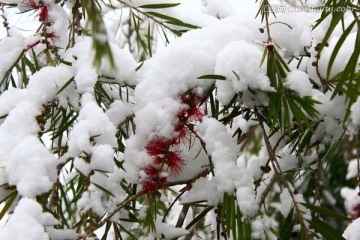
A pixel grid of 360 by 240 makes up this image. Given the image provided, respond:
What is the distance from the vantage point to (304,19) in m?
0.94

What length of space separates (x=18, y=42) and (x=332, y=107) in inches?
23.9

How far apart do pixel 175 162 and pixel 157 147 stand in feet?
0.16

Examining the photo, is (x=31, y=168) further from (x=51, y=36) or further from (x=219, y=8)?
(x=219, y=8)

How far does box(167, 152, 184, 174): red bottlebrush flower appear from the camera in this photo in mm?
756

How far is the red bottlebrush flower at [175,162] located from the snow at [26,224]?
22 centimetres

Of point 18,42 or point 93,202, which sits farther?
point 18,42

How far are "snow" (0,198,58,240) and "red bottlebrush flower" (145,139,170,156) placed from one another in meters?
0.19

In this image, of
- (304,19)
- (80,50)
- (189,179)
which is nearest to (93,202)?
(189,179)

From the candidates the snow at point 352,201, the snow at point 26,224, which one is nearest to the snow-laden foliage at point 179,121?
the snow at point 26,224

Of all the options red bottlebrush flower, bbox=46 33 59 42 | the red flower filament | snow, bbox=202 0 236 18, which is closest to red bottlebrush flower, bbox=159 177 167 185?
the red flower filament

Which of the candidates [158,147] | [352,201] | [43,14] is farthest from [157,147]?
[352,201]

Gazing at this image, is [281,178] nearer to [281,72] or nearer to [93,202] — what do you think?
[281,72]

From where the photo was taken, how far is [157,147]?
0.74 metres

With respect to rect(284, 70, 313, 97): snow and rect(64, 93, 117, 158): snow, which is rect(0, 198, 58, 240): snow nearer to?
rect(64, 93, 117, 158): snow
